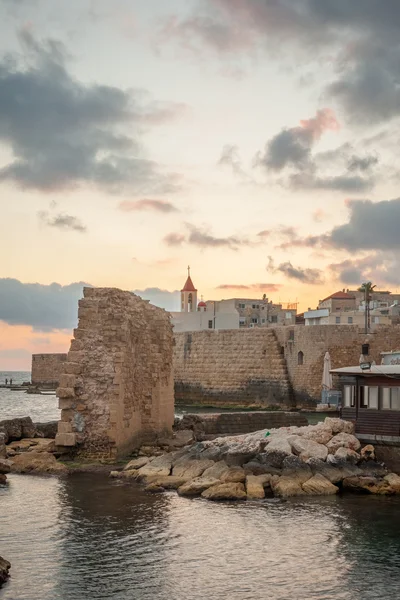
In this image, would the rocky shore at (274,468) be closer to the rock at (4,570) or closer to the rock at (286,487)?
the rock at (286,487)

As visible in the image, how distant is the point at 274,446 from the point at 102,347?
4908mm

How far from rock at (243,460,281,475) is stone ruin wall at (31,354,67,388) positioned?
62.0m

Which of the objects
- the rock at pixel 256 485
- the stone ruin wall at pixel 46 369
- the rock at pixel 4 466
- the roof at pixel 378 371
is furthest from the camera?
the stone ruin wall at pixel 46 369

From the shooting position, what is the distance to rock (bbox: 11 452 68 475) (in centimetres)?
1893

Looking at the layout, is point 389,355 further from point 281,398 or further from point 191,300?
point 191,300

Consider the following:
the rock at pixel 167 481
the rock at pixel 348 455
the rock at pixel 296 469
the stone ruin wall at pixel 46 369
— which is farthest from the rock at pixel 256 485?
the stone ruin wall at pixel 46 369

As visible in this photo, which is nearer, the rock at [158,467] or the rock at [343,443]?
the rock at [158,467]

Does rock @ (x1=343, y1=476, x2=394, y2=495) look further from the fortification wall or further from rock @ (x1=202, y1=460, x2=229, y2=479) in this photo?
the fortification wall

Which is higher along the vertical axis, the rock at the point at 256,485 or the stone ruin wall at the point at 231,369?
the stone ruin wall at the point at 231,369

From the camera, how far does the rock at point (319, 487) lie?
1683cm

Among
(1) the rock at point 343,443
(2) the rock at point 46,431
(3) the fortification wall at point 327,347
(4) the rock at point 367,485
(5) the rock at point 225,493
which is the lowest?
(5) the rock at point 225,493

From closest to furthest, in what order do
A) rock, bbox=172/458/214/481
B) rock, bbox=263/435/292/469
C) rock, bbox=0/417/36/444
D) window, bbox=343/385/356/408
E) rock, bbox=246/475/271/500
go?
rock, bbox=246/475/271/500 < rock, bbox=172/458/214/481 < rock, bbox=263/435/292/469 < window, bbox=343/385/356/408 < rock, bbox=0/417/36/444

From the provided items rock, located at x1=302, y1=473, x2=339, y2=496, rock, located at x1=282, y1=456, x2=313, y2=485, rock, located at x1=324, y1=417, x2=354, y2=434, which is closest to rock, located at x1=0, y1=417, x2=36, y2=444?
rock, located at x1=282, y1=456, x2=313, y2=485

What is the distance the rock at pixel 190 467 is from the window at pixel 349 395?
3.86 meters
